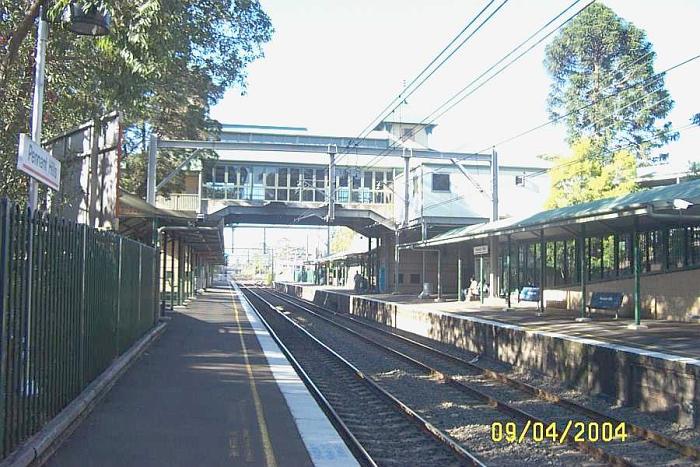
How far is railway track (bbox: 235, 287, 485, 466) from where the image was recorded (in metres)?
7.50

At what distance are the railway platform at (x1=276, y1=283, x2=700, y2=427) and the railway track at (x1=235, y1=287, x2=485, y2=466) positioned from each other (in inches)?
144

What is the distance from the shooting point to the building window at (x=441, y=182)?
40.5 metres

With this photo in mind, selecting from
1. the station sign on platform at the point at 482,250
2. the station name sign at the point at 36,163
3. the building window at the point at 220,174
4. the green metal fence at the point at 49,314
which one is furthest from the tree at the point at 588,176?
the station name sign at the point at 36,163

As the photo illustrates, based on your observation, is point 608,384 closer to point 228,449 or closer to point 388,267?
point 228,449

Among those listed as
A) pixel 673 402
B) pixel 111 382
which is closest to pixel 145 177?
pixel 111 382

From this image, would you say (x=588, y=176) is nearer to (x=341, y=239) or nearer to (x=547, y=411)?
(x=547, y=411)

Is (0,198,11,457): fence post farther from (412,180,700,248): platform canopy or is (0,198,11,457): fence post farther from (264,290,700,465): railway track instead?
(412,180,700,248): platform canopy

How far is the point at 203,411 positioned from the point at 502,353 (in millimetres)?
9717

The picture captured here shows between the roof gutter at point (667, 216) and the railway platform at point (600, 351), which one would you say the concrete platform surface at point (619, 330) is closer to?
the railway platform at point (600, 351)

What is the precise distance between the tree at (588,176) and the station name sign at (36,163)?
29281mm

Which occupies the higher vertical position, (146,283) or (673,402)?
(146,283)

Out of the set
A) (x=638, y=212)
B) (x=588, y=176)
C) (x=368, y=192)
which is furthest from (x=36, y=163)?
(x=368, y=192)

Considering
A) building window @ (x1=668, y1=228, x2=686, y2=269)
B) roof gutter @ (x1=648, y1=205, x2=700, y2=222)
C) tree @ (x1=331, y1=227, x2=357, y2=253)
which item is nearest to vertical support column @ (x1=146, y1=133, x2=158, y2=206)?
building window @ (x1=668, y1=228, x2=686, y2=269)

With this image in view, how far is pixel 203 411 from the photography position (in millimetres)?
8188
